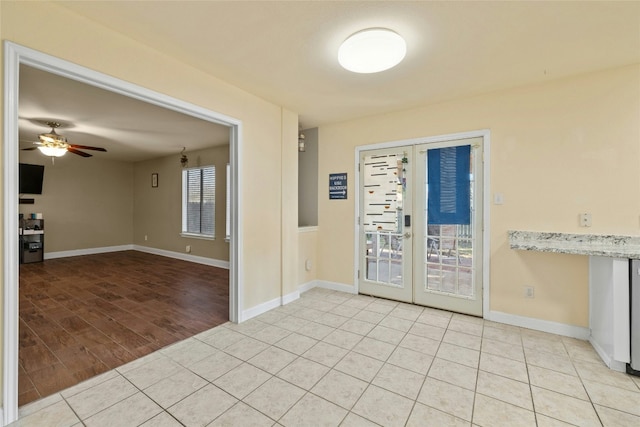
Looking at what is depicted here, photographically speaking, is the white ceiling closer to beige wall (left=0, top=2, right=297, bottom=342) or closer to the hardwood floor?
beige wall (left=0, top=2, right=297, bottom=342)

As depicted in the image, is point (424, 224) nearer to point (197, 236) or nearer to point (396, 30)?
point (396, 30)

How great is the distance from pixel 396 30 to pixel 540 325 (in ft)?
10.2

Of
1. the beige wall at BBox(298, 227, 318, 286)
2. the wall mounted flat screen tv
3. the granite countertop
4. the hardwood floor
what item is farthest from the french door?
the wall mounted flat screen tv

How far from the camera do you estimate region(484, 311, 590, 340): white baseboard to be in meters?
2.67

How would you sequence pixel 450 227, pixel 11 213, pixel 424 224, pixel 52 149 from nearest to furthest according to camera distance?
pixel 11 213 < pixel 450 227 < pixel 424 224 < pixel 52 149

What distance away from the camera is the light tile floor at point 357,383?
1.67m

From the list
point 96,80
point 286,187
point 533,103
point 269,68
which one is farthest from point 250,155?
point 533,103

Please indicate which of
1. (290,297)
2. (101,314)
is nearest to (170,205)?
(101,314)

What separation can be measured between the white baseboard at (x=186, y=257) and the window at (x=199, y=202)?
49cm

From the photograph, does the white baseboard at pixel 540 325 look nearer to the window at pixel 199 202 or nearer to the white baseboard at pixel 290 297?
the white baseboard at pixel 290 297

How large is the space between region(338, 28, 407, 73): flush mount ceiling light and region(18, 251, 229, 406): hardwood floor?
2.89 meters

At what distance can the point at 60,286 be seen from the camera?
14.1 feet

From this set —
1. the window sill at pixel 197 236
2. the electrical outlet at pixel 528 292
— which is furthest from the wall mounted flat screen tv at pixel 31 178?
the electrical outlet at pixel 528 292

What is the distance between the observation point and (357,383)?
6.50 ft
